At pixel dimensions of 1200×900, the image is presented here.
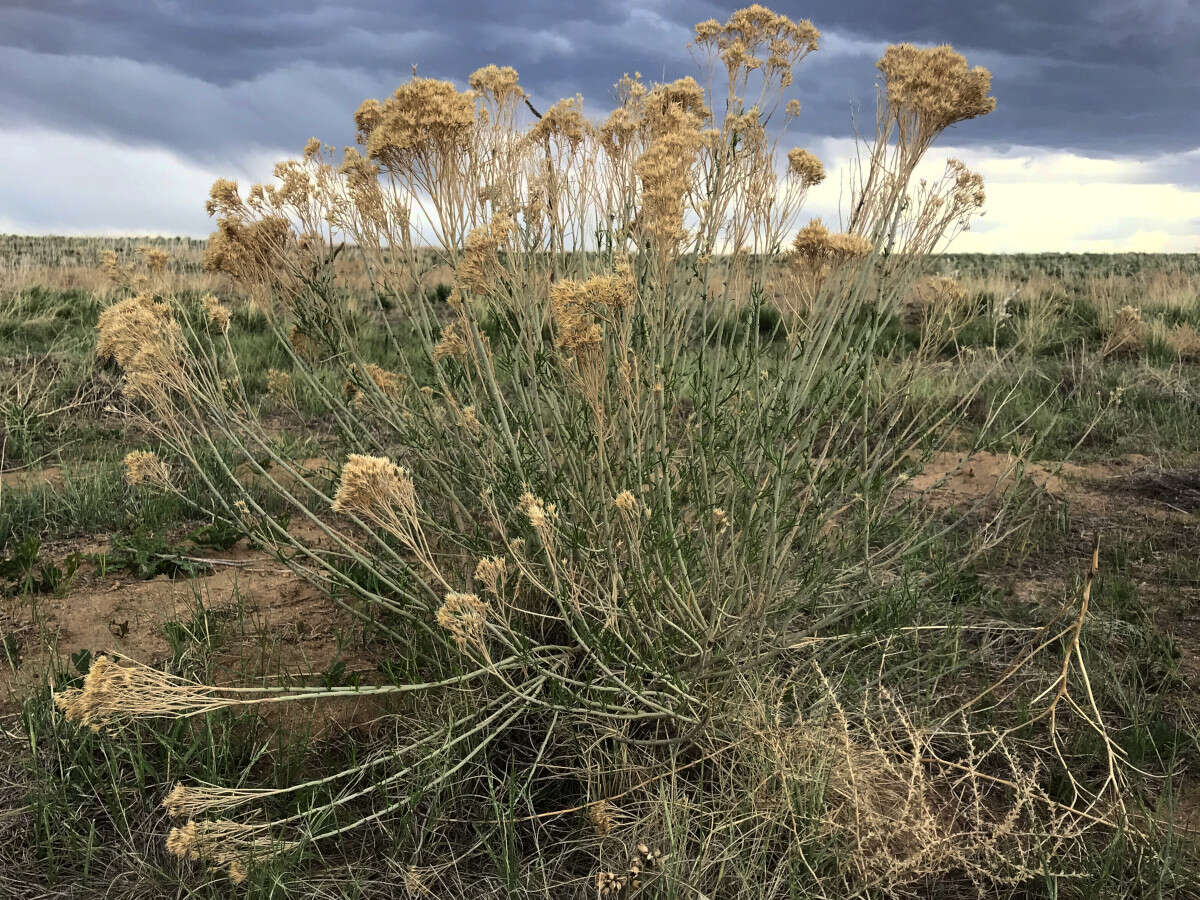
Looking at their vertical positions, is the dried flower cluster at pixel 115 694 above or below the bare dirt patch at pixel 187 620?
above

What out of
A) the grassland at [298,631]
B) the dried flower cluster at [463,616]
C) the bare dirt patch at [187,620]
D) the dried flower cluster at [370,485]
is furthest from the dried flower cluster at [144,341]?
the dried flower cluster at [463,616]

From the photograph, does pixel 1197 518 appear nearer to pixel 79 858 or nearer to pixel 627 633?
pixel 627 633

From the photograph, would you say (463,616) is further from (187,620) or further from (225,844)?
(187,620)

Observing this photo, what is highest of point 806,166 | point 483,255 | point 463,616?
point 806,166

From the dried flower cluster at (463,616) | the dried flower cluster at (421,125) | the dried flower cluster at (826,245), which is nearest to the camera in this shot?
the dried flower cluster at (463,616)

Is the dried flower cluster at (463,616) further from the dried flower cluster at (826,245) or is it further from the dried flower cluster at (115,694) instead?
the dried flower cluster at (826,245)

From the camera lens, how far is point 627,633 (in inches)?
93.0

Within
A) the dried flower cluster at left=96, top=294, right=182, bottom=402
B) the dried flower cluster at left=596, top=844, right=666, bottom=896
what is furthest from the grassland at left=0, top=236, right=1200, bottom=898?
the dried flower cluster at left=96, top=294, right=182, bottom=402

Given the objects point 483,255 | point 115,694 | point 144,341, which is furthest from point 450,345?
point 115,694

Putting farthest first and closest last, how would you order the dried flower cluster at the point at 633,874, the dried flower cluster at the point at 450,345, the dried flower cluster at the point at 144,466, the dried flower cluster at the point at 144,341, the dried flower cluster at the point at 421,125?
the dried flower cluster at the point at 450,345, the dried flower cluster at the point at 144,466, the dried flower cluster at the point at 144,341, the dried flower cluster at the point at 421,125, the dried flower cluster at the point at 633,874

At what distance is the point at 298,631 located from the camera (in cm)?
312

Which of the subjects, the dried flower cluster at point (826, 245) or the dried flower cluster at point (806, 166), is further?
the dried flower cluster at point (806, 166)

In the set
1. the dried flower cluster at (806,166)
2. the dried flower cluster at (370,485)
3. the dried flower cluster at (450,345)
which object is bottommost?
the dried flower cluster at (370,485)

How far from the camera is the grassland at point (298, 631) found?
2174 mm
